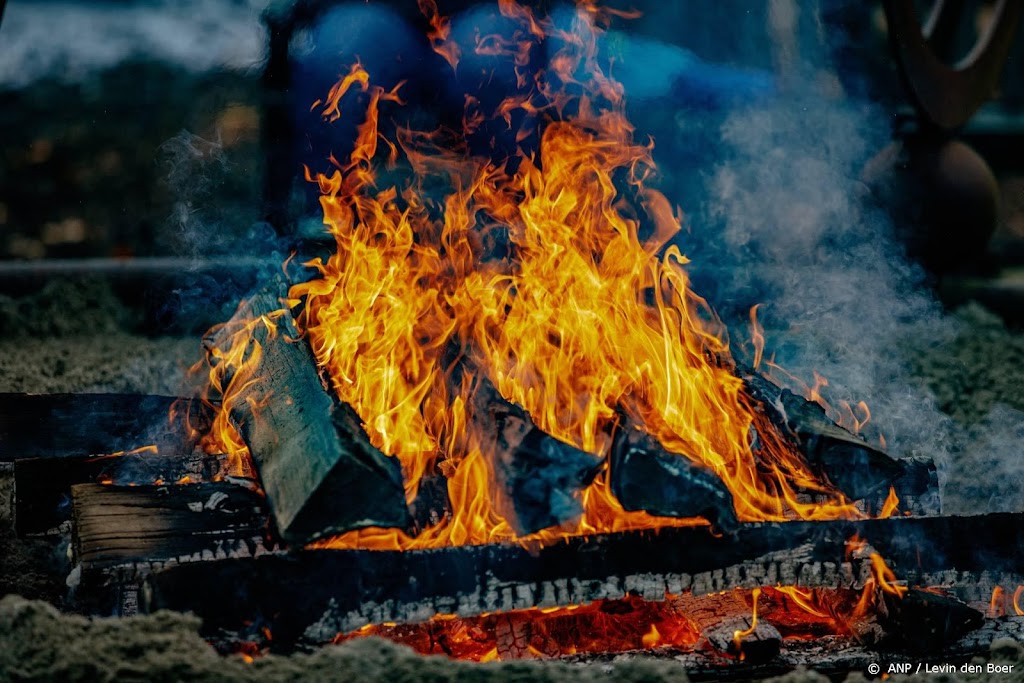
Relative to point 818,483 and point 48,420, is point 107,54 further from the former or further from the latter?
point 818,483

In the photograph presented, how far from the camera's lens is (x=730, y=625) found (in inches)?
94.8

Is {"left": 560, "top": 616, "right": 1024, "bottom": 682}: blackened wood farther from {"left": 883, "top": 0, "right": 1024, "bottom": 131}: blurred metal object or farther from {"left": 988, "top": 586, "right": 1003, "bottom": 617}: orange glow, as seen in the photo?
{"left": 883, "top": 0, "right": 1024, "bottom": 131}: blurred metal object

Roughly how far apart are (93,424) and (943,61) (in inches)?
192

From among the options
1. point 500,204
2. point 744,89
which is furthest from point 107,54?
point 500,204

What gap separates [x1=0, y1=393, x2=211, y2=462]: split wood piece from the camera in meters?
2.95

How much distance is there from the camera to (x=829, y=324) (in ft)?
14.3

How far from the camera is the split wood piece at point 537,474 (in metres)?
2.25

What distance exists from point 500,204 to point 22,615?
2.14 m

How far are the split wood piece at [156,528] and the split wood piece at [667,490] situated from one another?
2.97 feet

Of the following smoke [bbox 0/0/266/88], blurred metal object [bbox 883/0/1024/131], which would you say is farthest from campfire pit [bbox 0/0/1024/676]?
smoke [bbox 0/0/266/88]

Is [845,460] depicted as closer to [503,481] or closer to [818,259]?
[503,481]

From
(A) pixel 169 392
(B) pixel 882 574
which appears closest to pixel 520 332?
(B) pixel 882 574

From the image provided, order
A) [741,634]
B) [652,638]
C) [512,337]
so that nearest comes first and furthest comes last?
[741,634] < [652,638] < [512,337]

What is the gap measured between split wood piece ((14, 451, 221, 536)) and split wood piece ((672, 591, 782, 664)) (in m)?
1.44
